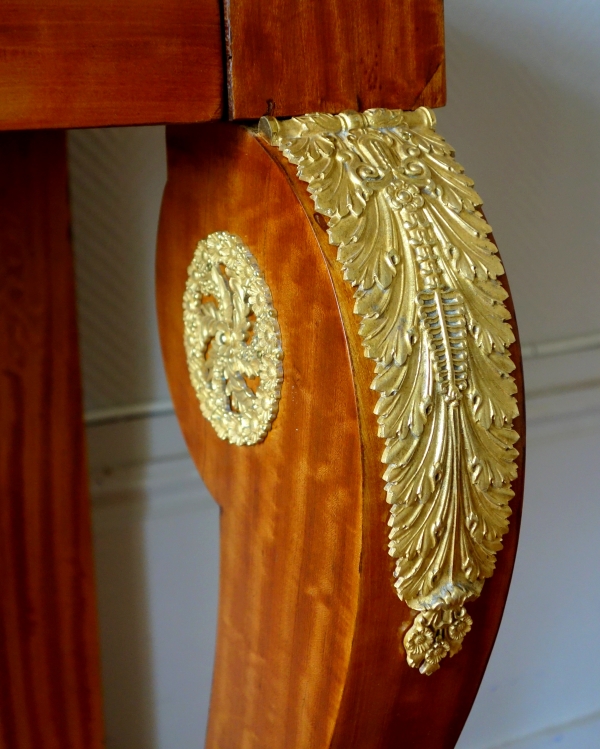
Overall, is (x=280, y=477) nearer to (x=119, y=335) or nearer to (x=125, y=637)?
(x=119, y=335)

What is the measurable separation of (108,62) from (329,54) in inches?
3.7

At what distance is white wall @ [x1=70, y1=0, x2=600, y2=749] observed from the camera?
615mm

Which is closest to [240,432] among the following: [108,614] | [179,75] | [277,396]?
[277,396]

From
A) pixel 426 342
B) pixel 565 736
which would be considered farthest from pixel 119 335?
pixel 565 736

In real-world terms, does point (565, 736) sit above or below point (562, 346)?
below

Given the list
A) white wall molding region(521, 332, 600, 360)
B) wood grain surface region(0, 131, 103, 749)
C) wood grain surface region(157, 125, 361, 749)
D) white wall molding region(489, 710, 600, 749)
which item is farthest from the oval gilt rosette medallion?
white wall molding region(489, 710, 600, 749)

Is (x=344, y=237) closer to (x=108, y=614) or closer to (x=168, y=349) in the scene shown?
(x=168, y=349)

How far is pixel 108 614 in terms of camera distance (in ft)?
2.26

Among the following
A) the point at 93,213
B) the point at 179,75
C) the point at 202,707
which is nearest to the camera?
the point at 179,75

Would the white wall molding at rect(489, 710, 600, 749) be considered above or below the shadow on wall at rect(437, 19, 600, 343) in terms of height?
below

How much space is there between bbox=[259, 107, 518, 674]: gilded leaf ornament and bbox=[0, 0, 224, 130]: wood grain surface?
1.5 inches

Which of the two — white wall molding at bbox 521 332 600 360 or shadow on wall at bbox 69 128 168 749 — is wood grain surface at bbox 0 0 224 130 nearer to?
shadow on wall at bbox 69 128 168 749

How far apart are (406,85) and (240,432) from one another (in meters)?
0.19

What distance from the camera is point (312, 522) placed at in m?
0.37
